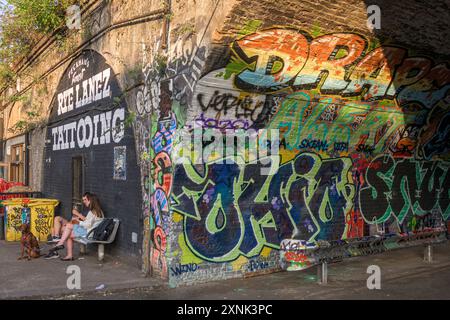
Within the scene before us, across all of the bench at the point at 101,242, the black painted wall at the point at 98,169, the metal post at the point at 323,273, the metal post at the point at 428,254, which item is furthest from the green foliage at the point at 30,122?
the metal post at the point at 428,254

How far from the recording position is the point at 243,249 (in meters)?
7.90

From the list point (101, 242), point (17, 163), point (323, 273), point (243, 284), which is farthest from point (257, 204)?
point (17, 163)

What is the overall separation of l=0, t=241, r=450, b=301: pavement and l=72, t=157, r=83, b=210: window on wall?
2.72 m

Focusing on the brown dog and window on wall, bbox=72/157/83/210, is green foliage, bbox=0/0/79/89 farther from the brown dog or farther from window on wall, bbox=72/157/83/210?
the brown dog

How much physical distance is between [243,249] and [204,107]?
94.5 inches

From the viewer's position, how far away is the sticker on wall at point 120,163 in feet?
29.3

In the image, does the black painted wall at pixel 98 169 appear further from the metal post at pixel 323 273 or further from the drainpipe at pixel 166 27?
the metal post at pixel 323 273

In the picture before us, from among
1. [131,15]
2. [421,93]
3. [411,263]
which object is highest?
[131,15]

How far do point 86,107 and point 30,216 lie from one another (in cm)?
291

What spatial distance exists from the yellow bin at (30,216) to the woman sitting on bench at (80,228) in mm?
2309

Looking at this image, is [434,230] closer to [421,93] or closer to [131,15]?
[421,93]

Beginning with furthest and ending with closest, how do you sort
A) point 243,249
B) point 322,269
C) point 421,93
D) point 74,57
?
point 74,57
point 421,93
point 243,249
point 322,269

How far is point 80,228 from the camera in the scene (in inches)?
359

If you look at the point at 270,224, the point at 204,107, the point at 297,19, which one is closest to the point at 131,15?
the point at 204,107
